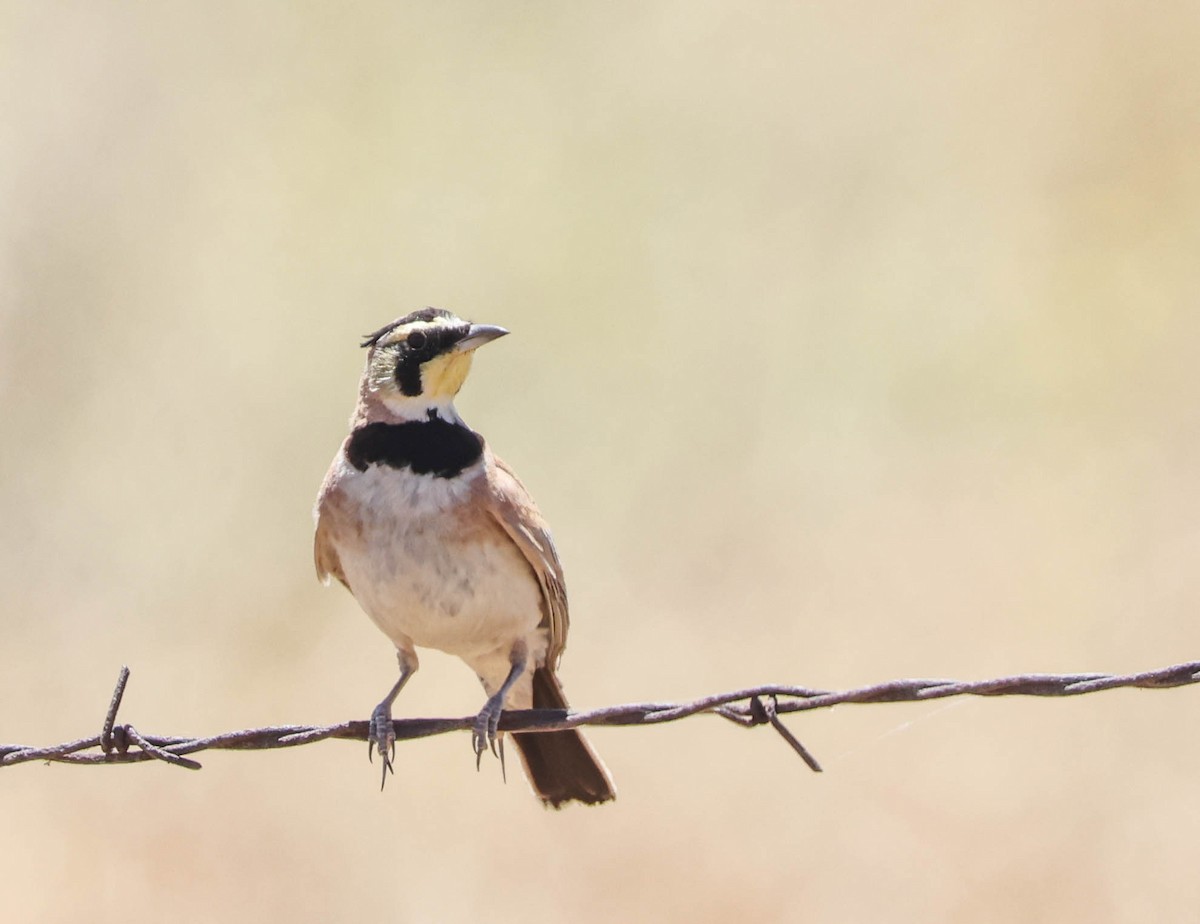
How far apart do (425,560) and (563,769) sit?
1254 mm

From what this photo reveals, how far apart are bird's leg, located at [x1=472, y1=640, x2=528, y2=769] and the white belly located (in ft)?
0.87

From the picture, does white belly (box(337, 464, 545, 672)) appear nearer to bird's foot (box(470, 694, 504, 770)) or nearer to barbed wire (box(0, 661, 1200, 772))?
bird's foot (box(470, 694, 504, 770))

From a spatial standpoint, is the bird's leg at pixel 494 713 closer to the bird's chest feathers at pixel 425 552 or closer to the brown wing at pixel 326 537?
Result: the bird's chest feathers at pixel 425 552

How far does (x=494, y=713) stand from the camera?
252 inches

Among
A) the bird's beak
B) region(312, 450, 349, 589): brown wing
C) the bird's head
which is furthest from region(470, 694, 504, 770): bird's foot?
the bird's beak

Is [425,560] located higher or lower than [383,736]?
higher

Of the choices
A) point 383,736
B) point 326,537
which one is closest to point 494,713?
point 383,736

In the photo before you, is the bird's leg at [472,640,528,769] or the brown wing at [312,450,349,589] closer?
the bird's leg at [472,640,528,769]

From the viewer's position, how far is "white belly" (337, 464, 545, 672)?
21.5ft

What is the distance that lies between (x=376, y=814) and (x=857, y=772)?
3530 mm

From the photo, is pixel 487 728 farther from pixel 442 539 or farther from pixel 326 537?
pixel 326 537

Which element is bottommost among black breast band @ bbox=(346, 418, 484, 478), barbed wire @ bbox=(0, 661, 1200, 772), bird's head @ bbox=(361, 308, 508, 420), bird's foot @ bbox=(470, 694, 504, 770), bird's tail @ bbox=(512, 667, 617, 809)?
bird's tail @ bbox=(512, 667, 617, 809)

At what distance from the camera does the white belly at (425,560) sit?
6539 mm

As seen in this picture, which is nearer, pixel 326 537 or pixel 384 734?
pixel 384 734
